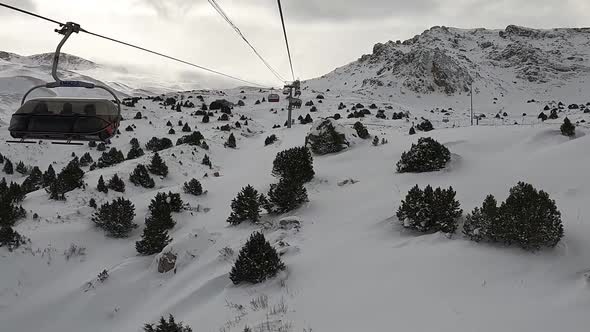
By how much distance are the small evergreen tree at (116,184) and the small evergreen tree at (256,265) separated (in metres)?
12.5

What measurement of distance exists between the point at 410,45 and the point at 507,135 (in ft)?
270

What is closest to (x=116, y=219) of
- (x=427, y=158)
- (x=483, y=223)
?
(x=427, y=158)

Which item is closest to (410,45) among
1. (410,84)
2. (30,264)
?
(410,84)

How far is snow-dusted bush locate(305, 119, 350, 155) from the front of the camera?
22.1 m

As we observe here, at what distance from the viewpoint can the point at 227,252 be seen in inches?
440

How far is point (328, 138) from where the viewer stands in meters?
22.2

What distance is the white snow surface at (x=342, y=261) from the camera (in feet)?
21.4

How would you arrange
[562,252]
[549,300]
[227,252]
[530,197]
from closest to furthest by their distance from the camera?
[549,300] < [562,252] < [530,197] < [227,252]

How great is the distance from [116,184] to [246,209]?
9.35m

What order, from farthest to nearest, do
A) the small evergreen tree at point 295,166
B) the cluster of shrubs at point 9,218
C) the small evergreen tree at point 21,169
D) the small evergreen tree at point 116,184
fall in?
the small evergreen tree at point 21,169 < the small evergreen tree at point 116,184 < the small evergreen tree at point 295,166 < the cluster of shrubs at point 9,218

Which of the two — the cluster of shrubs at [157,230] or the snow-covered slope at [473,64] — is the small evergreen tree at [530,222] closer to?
the cluster of shrubs at [157,230]

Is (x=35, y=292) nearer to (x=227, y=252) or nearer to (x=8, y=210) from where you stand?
(x=8, y=210)

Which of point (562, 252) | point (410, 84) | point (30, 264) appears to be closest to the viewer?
point (562, 252)

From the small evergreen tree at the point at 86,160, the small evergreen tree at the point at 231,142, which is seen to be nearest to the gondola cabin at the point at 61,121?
the small evergreen tree at the point at 86,160
